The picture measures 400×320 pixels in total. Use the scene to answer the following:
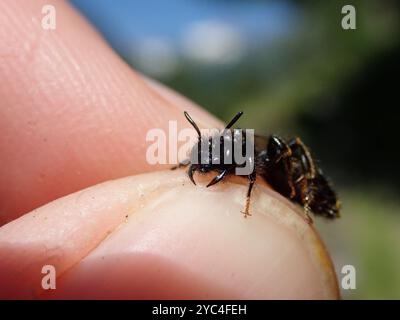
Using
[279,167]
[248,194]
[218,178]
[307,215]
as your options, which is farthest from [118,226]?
[279,167]

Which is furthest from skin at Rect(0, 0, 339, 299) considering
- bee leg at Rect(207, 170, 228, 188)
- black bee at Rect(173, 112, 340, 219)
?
black bee at Rect(173, 112, 340, 219)

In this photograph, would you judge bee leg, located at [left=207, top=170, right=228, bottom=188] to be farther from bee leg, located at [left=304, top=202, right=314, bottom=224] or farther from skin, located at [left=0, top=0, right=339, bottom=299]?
bee leg, located at [left=304, top=202, right=314, bottom=224]

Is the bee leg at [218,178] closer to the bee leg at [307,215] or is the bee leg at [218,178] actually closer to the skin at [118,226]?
the skin at [118,226]

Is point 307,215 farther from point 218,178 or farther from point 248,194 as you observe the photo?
point 218,178

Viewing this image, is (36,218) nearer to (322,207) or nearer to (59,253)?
(59,253)

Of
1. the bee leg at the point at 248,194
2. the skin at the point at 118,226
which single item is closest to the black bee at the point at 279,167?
the bee leg at the point at 248,194
